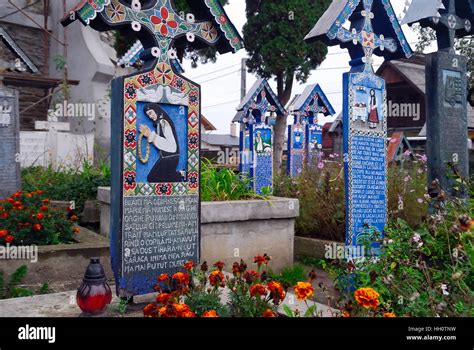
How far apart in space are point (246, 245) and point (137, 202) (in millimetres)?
2373

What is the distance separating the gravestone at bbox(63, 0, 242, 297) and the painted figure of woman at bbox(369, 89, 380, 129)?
92.4 inches

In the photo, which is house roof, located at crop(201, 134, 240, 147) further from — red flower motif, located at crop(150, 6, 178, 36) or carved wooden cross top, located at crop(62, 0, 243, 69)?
red flower motif, located at crop(150, 6, 178, 36)

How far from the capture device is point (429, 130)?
6.34 meters

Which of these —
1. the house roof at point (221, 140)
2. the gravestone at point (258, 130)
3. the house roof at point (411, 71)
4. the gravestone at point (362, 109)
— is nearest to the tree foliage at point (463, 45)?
the house roof at point (411, 71)

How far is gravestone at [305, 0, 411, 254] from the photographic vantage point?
568 cm

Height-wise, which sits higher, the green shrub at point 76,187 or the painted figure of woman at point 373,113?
the painted figure of woman at point 373,113

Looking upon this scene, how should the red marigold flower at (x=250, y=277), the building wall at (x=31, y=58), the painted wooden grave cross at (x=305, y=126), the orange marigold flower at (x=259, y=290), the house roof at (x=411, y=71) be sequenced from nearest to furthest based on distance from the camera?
A: the orange marigold flower at (x=259, y=290) → the red marigold flower at (x=250, y=277) → the painted wooden grave cross at (x=305, y=126) → the building wall at (x=31, y=58) → the house roof at (x=411, y=71)

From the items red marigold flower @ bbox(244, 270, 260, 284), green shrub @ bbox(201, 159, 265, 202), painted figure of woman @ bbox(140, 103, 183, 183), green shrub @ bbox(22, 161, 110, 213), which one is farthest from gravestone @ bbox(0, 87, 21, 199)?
red marigold flower @ bbox(244, 270, 260, 284)

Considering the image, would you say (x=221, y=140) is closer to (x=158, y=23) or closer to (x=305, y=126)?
(x=305, y=126)

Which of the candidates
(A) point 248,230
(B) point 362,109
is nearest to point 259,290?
(A) point 248,230

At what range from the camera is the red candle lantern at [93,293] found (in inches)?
134

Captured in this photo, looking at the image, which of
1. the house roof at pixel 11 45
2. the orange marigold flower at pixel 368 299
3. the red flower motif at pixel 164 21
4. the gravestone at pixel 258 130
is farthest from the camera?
the gravestone at pixel 258 130

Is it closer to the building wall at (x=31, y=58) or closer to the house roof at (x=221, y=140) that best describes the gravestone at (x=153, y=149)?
the building wall at (x=31, y=58)

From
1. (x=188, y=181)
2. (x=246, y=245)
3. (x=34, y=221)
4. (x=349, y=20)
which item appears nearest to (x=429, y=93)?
(x=349, y=20)
